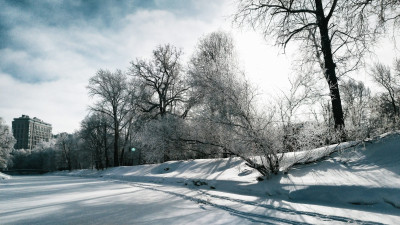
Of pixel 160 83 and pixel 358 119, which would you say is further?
pixel 160 83

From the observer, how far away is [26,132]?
163 meters

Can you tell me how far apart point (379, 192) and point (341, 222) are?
1761 millimetres

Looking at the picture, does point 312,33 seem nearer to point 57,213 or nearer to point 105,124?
point 57,213

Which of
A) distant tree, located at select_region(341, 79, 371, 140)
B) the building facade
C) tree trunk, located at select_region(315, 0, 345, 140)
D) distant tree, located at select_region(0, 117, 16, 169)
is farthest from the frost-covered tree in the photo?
the building facade

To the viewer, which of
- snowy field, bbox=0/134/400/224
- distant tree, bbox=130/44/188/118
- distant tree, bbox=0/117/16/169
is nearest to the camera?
snowy field, bbox=0/134/400/224

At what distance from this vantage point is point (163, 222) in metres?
4.86

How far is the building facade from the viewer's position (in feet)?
531

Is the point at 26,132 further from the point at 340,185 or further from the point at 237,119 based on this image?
the point at 340,185

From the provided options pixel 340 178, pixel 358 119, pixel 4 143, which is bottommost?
pixel 340 178

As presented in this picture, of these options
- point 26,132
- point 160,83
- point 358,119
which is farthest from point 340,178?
point 26,132

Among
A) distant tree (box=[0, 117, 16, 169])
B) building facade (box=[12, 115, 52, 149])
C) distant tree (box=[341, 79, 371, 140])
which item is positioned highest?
building facade (box=[12, 115, 52, 149])

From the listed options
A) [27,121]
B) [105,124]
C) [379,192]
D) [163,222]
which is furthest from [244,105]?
[27,121]

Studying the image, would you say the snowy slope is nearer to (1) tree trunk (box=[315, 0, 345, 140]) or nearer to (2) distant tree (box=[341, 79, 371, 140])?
(2) distant tree (box=[341, 79, 371, 140])

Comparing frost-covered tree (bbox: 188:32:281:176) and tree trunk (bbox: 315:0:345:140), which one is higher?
tree trunk (bbox: 315:0:345:140)
